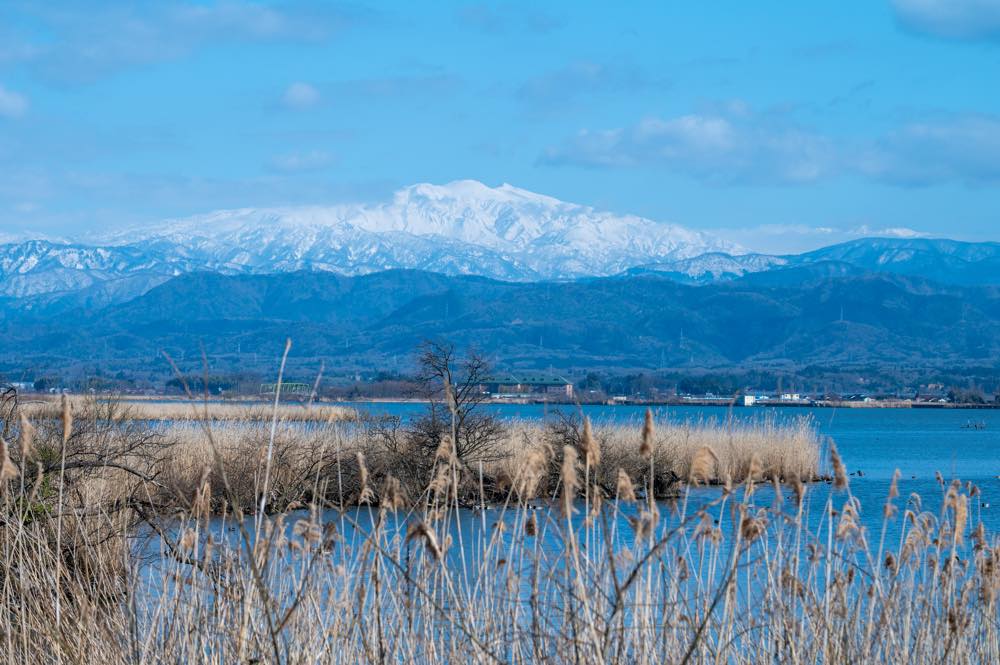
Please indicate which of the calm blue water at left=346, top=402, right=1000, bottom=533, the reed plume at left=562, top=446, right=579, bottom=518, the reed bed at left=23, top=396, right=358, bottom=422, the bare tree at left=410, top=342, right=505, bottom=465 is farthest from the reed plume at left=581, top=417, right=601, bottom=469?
the bare tree at left=410, top=342, right=505, bottom=465

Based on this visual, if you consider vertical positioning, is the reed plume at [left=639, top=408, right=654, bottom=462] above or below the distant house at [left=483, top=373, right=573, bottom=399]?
above

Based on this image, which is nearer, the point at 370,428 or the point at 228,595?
the point at 228,595

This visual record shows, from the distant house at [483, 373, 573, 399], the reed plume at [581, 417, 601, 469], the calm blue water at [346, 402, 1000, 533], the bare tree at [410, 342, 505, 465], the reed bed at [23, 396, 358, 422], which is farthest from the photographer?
the calm blue water at [346, 402, 1000, 533]

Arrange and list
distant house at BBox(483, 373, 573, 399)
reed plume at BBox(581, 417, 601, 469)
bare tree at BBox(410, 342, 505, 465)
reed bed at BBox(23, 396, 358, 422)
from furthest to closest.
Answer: bare tree at BBox(410, 342, 505, 465), distant house at BBox(483, 373, 573, 399), reed bed at BBox(23, 396, 358, 422), reed plume at BBox(581, 417, 601, 469)

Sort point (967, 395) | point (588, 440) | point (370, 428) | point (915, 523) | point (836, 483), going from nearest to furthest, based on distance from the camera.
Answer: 1. point (588, 440)
2. point (836, 483)
3. point (915, 523)
4. point (370, 428)
5. point (967, 395)

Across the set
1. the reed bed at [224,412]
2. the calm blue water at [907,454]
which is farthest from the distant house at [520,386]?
the reed bed at [224,412]

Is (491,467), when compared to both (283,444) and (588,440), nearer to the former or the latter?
(283,444)

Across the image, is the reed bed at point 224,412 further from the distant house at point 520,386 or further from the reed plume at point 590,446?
the distant house at point 520,386

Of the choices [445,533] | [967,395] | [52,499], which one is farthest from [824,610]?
[967,395]

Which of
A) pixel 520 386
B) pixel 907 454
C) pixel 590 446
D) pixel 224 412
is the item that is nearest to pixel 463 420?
pixel 520 386

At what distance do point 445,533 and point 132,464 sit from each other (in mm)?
10883

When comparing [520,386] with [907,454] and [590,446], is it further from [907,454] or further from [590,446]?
[907,454]

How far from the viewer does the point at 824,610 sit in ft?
19.4

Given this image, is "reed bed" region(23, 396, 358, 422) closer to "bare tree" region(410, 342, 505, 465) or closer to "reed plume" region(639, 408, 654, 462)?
"reed plume" region(639, 408, 654, 462)
